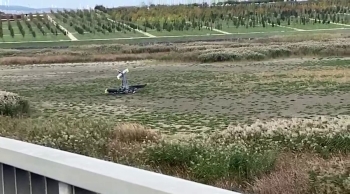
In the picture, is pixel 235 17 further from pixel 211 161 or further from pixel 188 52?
pixel 211 161

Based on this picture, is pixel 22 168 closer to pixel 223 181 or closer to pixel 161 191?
pixel 161 191

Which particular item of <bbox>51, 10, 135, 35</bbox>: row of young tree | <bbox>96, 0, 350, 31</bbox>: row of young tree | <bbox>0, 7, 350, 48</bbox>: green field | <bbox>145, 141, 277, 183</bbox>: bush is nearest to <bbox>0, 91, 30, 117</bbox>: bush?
<bbox>145, 141, 277, 183</bbox>: bush

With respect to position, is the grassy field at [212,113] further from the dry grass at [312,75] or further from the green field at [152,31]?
the green field at [152,31]

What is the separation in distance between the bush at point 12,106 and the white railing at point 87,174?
40.5 feet

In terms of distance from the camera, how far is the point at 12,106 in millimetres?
15758

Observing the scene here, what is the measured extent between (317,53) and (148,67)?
905cm

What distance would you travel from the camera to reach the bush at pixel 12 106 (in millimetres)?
15414

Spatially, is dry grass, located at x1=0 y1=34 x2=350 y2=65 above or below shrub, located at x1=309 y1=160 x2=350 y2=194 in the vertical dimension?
below

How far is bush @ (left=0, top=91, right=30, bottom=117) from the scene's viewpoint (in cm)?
1541

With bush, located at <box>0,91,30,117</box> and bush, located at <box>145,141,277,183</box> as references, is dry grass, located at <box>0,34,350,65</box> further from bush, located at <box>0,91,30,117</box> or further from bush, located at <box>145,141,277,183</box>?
bush, located at <box>145,141,277,183</box>

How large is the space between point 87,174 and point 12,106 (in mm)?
13625

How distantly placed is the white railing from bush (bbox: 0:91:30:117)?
1236 cm

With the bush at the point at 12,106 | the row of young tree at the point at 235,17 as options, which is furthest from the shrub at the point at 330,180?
the row of young tree at the point at 235,17

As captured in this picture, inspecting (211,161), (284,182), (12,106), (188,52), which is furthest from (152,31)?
(284,182)
